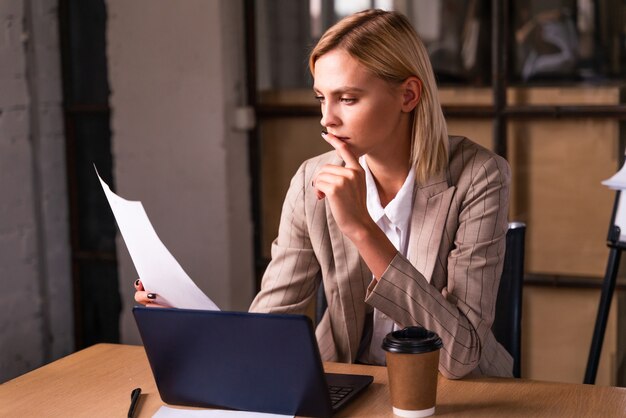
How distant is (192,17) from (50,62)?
2.02 ft

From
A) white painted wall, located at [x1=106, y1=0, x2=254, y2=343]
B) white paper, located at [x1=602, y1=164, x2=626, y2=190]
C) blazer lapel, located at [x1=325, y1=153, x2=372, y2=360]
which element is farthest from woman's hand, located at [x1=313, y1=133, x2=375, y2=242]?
white painted wall, located at [x1=106, y1=0, x2=254, y2=343]

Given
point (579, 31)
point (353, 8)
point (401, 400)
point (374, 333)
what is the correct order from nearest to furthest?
point (401, 400) < point (374, 333) < point (579, 31) < point (353, 8)

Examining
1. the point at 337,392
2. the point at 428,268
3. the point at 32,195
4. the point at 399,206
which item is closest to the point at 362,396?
the point at 337,392

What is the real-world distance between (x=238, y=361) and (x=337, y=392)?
0.17m

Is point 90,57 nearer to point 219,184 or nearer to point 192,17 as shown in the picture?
point 192,17

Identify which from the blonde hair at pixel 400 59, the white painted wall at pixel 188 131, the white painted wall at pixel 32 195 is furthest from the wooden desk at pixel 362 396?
the white painted wall at pixel 32 195

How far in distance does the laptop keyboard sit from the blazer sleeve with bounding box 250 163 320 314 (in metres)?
0.41

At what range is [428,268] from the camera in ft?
5.51

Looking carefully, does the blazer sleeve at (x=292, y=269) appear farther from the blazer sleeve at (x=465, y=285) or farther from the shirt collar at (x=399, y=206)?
the blazer sleeve at (x=465, y=285)

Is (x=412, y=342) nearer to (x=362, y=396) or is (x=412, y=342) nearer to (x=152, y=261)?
(x=362, y=396)

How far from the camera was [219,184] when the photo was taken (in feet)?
9.27

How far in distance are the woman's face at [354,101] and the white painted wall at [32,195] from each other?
1.60 meters

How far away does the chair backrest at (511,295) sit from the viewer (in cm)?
178

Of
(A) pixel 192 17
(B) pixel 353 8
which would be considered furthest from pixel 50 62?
(B) pixel 353 8
